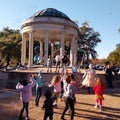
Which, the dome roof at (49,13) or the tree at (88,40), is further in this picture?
the tree at (88,40)

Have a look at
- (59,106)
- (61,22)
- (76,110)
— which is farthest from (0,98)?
(61,22)

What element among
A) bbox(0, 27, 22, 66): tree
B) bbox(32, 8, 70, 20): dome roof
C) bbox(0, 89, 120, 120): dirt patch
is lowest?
bbox(0, 89, 120, 120): dirt patch

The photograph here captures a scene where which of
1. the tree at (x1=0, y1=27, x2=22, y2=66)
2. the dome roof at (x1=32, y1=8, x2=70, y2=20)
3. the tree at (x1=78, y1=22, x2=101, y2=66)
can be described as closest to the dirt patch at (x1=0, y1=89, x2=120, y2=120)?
the dome roof at (x1=32, y1=8, x2=70, y2=20)

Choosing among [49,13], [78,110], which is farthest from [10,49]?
[78,110]

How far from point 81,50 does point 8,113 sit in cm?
5820

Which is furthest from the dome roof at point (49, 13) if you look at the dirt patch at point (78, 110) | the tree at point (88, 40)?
the tree at point (88, 40)

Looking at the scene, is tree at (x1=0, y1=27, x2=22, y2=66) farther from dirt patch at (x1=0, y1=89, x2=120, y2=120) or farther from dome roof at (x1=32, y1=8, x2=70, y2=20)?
dirt patch at (x1=0, y1=89, x2=120, y2=120)

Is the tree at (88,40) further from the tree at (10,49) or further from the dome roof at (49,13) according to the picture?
the dome roof at (49,13)

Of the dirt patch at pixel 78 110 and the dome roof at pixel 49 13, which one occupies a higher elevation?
the dome roof at pixel 49 13

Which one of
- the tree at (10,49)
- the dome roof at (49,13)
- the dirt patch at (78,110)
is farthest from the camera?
the tree at (10,49)

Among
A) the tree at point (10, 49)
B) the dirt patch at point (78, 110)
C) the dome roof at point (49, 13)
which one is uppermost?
the dome roof at point (49, 13)

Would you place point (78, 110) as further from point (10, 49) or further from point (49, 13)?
point (10, 49)

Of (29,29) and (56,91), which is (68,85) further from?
(29,29)

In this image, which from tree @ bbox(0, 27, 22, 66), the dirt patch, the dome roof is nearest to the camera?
the dirt patch
